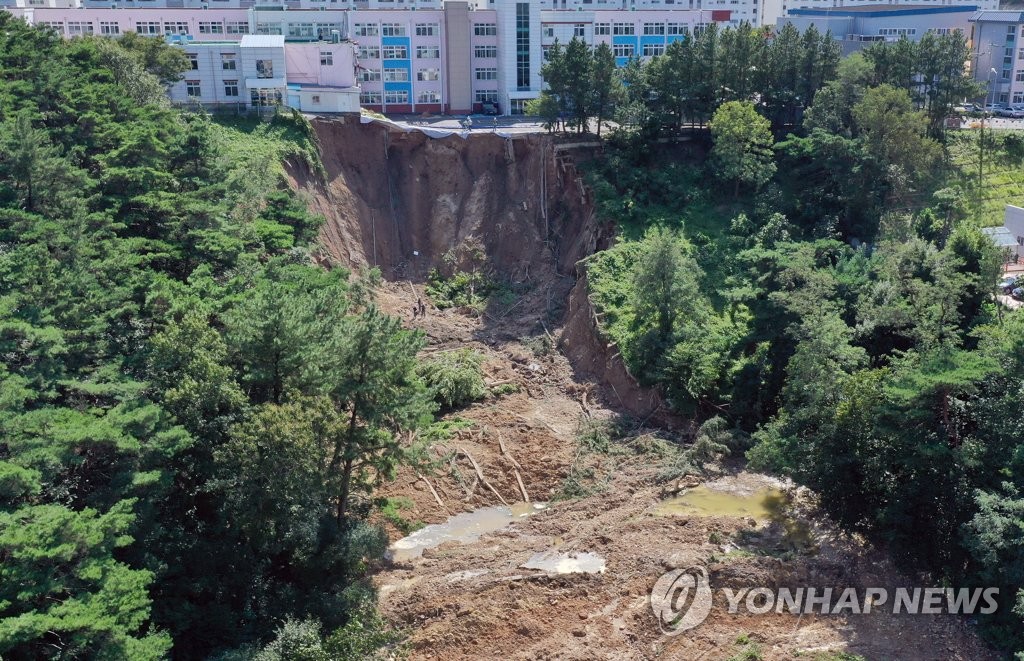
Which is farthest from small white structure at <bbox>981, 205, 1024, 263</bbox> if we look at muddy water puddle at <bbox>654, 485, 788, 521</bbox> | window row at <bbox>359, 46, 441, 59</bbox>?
window row at <bbox>359, 46, 441, 59</bbox>

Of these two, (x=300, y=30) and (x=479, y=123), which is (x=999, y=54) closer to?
(x=479, y=123)

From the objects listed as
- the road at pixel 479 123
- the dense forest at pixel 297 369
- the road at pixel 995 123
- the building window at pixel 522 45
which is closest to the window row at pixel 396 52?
the road at pixel 479 123

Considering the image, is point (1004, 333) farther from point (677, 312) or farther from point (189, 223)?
point (189, 223)

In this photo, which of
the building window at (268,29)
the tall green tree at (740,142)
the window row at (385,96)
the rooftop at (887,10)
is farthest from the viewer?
the rooftop at (887,10)

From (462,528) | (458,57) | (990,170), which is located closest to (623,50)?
(458,57)

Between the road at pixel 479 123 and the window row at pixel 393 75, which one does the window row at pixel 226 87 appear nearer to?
the window row at pixel 393 75

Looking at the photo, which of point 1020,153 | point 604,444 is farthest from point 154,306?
point 1020,153

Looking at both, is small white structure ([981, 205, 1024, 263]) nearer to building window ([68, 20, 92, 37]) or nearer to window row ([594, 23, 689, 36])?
window row ([594, 23, 689, 36])
